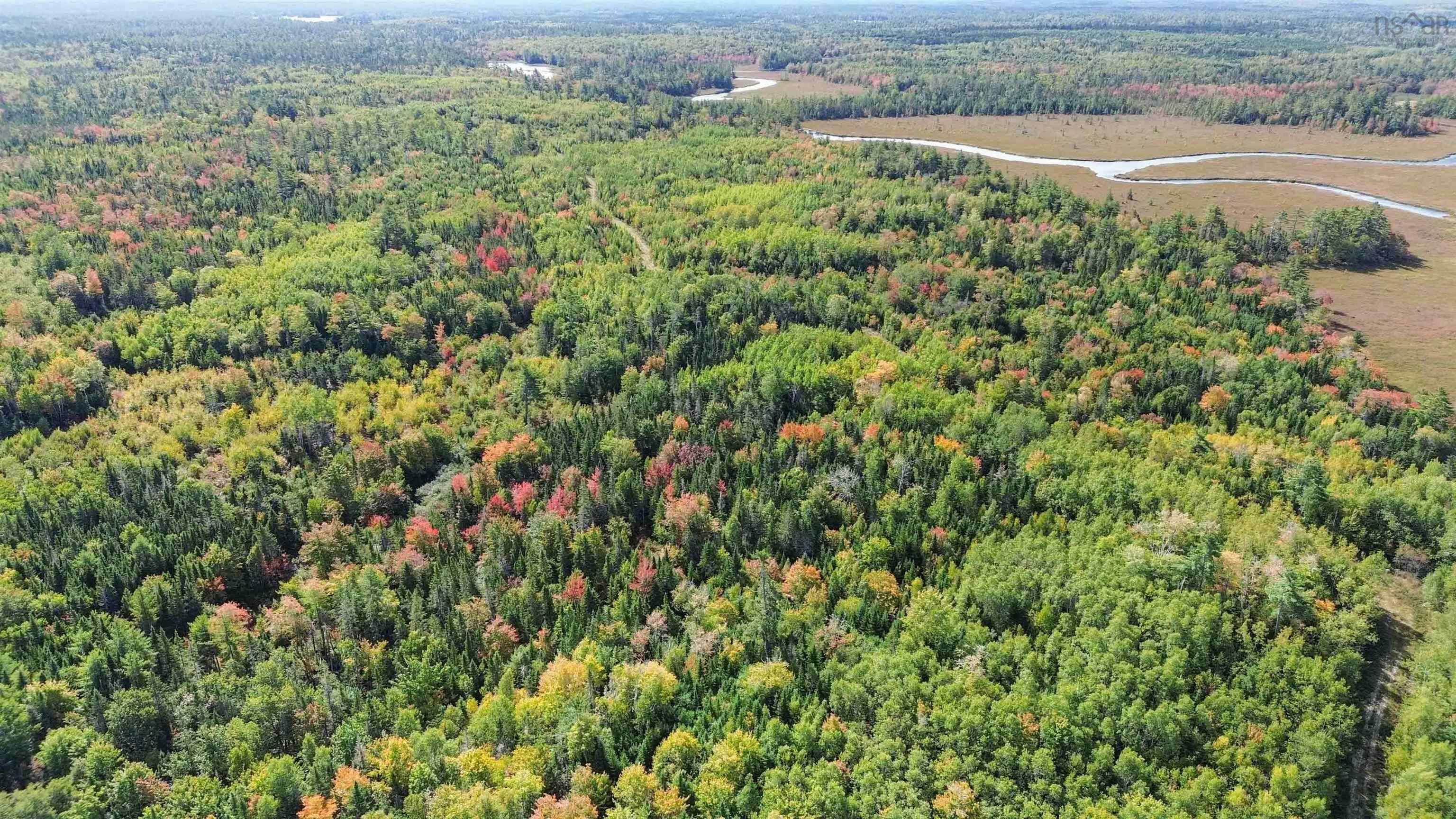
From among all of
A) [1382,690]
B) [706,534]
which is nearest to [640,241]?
[706,534]

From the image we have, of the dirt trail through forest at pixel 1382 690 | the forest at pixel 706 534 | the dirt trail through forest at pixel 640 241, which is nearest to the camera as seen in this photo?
the dirt trail through forest at pixel 1382 690

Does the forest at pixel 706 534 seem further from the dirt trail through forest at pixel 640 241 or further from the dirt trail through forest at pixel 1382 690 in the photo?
the dirt trail through forest at pixel 640 241

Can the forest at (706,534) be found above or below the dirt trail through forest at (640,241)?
below

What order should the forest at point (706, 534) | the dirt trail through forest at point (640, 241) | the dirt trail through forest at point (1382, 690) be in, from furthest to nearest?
the dirt trail through forest at point (640, 241), the forest at point (706, 534), the dirt trail through forest at point (1382, 690)

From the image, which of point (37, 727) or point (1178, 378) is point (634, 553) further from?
point (1178, 378)

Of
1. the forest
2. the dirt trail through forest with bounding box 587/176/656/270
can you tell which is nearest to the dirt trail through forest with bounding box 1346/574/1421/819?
the forest

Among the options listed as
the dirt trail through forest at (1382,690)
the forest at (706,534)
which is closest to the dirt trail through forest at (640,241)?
the forest at (706,534)

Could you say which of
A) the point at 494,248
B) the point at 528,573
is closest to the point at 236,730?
the point at 528,573
